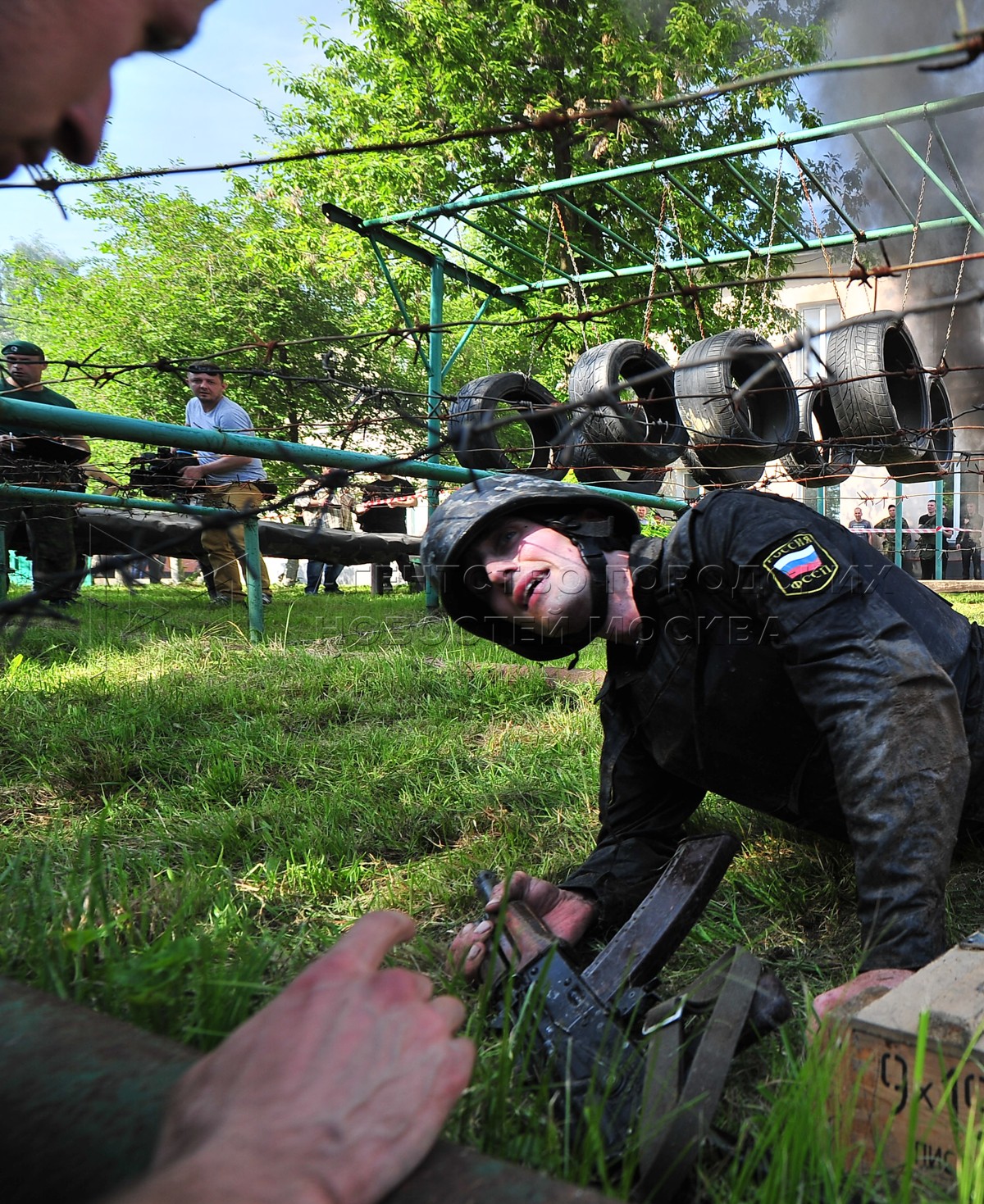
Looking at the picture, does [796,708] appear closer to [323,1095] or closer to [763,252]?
[323,1095]

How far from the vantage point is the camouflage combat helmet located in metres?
2.40

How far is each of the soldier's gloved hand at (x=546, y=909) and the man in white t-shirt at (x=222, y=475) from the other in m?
4.18

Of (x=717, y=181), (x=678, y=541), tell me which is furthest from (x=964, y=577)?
(x=678, y=541)

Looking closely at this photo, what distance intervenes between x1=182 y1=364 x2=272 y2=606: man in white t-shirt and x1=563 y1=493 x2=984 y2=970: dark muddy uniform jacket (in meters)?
4.08

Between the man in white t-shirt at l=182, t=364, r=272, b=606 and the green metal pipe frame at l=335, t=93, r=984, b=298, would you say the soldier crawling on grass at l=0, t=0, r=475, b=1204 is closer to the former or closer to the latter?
the green metal pipe frame at l=335, t=93, r=984, b=298

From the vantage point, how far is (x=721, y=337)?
734 cm

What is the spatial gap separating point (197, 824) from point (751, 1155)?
2.08m

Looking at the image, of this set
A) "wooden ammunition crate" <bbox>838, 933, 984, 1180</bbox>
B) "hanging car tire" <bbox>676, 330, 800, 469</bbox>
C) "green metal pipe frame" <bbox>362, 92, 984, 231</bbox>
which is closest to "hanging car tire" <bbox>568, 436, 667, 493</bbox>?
"hanging car tire" <bbox>676, 330, 800, 469</bbox>

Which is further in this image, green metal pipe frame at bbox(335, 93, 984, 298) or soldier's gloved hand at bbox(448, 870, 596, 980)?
green metal pipe frame at bbox(335, 93, 984, 298)

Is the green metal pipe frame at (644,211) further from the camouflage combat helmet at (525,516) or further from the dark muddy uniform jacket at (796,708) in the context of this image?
the dark muddy uniform jacket at (796,708)

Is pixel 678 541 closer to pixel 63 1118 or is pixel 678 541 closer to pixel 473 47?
pixel 63 1118

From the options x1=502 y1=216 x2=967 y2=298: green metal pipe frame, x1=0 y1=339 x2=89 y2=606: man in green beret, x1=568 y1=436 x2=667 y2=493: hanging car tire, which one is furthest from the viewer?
x1=568 y1=436 x2=667 y2=493: hanging car tire

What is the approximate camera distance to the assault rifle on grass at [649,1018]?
1177 mm

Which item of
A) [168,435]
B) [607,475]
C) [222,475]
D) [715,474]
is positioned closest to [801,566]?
[168,435]
